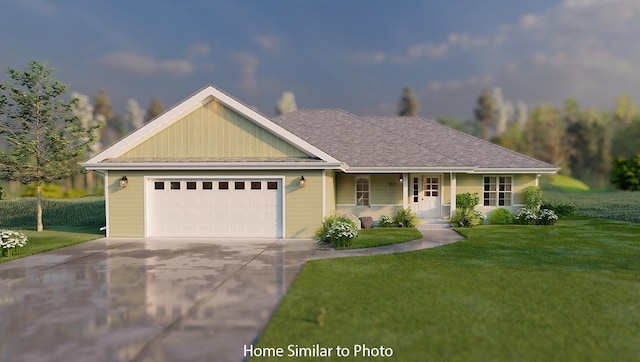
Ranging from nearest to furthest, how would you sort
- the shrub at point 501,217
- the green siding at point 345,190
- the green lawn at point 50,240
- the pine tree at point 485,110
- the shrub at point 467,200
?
the green lawn at point 50,240 < the shrub at point 467,200 < the shrub at point 501,217 < the green siding at point 345,190 < the pine tree at point 485,110

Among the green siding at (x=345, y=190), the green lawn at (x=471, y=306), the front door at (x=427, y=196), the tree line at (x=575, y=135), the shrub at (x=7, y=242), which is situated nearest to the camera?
the green lawn at (x=471, y=306)

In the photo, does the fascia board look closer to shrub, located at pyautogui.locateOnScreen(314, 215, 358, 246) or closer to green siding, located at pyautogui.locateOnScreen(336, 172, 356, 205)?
shrub, located at pyautogui.locateOnScreen(314, 215, 358, 246)

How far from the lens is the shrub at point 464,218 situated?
17.2 m

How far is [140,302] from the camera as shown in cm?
693

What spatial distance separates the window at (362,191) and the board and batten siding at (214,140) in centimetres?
462

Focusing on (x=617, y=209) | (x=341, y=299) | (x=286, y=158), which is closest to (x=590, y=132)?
(x=617, y=209)

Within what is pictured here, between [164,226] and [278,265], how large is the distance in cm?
731

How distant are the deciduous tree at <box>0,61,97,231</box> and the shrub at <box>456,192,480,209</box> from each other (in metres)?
18.2

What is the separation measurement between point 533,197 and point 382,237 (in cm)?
902

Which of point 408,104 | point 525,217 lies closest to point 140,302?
point 525,217

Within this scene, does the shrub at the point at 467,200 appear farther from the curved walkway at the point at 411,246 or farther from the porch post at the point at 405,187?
the porch post at the point at 405,187

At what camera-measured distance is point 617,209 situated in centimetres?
2328

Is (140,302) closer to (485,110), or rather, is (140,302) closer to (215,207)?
(215,207)

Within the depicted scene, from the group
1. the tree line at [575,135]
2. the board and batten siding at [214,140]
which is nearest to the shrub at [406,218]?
the board and batten siding at [214,140]
